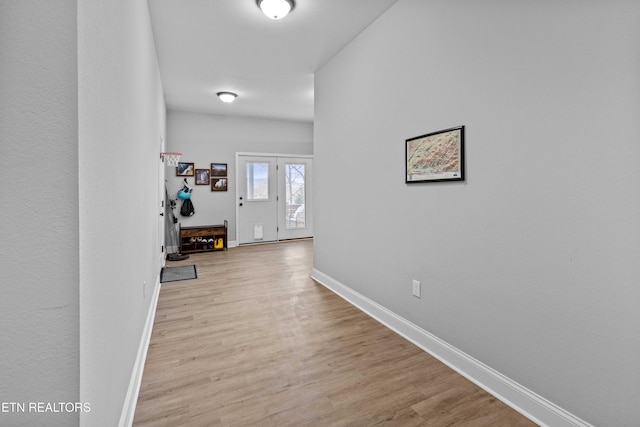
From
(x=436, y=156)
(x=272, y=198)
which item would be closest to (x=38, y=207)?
(x=436, y=156)

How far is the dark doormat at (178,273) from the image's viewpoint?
411cm

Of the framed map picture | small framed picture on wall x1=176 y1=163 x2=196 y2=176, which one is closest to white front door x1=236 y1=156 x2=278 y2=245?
small framed picture on wall x1=176 y1=163 x2=196 y2=176

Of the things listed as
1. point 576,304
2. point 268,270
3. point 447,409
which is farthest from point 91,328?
point 268,270

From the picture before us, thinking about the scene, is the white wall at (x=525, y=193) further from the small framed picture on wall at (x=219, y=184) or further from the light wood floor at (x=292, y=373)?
the small framed picture on wall at (x=219, y=184)

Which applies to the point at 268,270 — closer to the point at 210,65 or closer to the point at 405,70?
the point at 210,65

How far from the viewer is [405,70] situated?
2.44 m

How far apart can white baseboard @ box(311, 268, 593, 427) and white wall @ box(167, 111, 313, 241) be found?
14.7 feet

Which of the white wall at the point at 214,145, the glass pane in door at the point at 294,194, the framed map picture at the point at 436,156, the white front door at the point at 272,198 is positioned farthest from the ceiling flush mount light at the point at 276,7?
the glass pane in door at the point at 294,194

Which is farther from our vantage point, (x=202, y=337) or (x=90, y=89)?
(x=202, y=337)

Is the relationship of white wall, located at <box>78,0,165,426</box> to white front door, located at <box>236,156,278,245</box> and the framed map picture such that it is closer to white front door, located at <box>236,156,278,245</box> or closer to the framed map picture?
the framed map picture

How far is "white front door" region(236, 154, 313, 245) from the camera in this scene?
6.73 meters

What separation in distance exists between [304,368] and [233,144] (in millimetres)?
5467

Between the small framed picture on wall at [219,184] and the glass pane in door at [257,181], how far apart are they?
50cm

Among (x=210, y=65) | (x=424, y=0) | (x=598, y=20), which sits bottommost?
(x=598, y=20)
